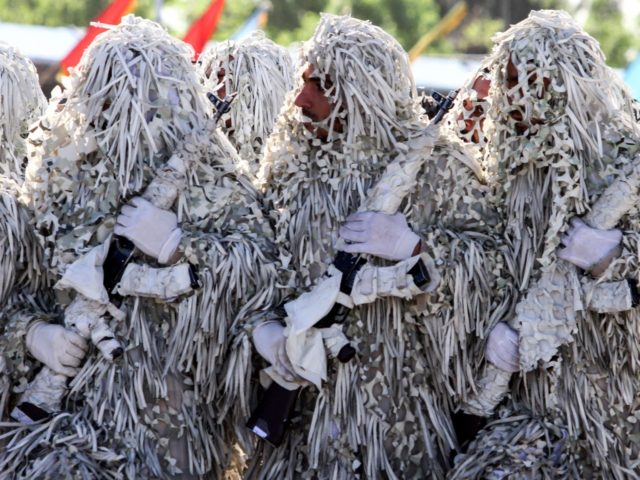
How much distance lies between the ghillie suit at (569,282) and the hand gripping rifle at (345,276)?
307 mm

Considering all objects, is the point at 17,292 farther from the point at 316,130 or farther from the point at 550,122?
the point at 550,122

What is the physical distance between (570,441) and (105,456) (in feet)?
4.20

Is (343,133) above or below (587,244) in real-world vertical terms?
above

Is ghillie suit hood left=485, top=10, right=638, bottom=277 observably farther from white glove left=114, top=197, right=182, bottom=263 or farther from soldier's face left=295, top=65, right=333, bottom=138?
white glove left=114, top=197, right=182, bottom=263

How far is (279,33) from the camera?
20.8 meters

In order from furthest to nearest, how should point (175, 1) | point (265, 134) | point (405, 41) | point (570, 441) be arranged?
point (175, 1)
point (405, 41)
point (265, 134)
point (570, 441)

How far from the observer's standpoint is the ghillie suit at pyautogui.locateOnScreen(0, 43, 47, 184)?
466 centimetres

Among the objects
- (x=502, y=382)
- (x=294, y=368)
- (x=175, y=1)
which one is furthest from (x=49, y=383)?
(x=175, y=1)

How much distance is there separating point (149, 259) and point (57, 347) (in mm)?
357

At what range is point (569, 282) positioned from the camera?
3643mm

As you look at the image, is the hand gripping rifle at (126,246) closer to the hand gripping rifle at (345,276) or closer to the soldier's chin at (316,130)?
the soldier's chin at (316,130)

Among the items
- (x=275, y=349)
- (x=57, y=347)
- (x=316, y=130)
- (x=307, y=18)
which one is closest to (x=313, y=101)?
(x=316, y=130)

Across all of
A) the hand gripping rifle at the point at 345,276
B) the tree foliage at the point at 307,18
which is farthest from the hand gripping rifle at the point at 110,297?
the tree foliage at the point at 307,18

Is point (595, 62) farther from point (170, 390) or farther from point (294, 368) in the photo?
point (170, 390)
